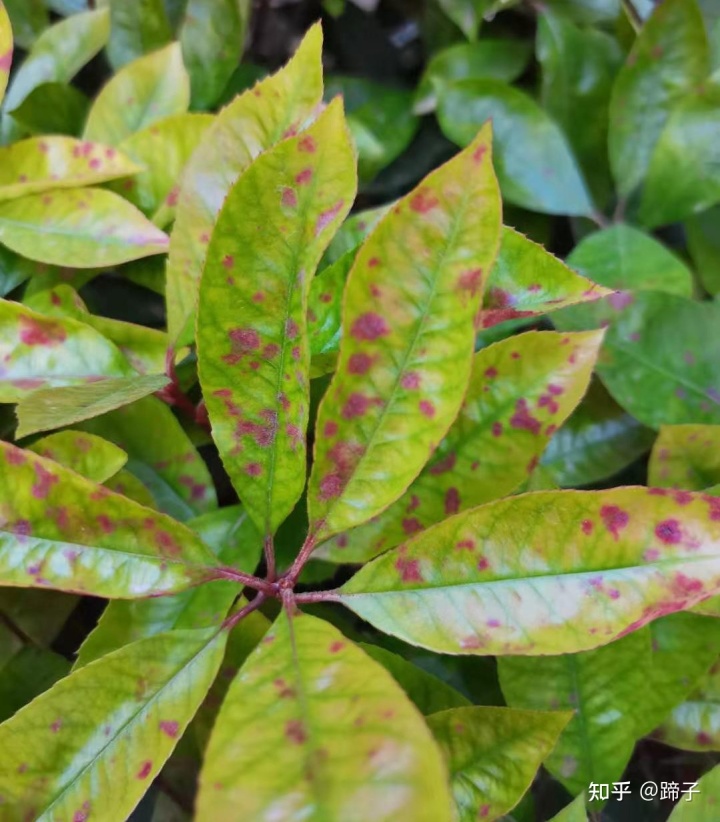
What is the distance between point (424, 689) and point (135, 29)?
69 cm

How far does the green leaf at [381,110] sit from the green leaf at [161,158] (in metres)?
0.23

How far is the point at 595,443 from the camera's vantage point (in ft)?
2.22

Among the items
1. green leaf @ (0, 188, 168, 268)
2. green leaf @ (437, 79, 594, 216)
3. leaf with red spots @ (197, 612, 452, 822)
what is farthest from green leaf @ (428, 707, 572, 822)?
green leaf @ (437, 79, 594, 216)

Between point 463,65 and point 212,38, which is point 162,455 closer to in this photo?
point 212,38

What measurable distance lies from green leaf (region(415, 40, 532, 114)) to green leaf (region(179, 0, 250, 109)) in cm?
21

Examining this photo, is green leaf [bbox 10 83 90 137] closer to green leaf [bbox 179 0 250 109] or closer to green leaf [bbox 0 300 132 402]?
green leaf [bbox 179 0 250 109]

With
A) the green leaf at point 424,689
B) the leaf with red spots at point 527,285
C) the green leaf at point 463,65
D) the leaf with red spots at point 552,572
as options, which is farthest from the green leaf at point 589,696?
the green leaf at point 463,65

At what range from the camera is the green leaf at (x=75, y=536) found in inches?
16.8

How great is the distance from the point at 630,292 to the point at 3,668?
0.61 metres

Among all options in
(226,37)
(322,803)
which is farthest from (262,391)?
(226,37)

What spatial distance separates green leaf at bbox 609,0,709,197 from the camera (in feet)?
2.40

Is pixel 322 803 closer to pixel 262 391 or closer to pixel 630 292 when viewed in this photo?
pixel 262 391

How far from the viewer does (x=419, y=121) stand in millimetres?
851

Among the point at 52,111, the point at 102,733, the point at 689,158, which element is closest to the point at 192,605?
the point at 102,733
